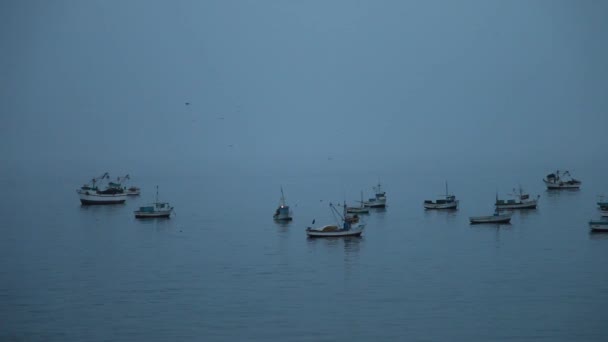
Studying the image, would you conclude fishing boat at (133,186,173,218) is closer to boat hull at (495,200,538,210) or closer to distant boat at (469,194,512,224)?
distant boat at (469,194,512,224)

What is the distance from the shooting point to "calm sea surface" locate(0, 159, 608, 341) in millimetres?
49062

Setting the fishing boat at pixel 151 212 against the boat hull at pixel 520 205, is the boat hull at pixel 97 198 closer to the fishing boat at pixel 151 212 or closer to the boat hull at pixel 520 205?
the fishing boat at pixel 151 212

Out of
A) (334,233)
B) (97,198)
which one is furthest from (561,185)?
(97,198)

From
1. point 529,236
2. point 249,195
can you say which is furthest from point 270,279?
point 249,195

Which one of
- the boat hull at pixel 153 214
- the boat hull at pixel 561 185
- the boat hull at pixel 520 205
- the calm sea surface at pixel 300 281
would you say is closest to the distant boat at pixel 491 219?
the calm sea surface at pixel 300 281

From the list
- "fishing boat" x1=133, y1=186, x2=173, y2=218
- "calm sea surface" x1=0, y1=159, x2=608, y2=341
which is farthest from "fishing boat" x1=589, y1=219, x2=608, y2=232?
"fishing boat" x1=133, y1=186, x2=173, y2=218

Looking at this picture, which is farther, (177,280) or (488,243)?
(488,243)

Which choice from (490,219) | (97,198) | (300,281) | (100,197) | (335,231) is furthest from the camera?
(100,197)

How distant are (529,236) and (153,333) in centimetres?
5801

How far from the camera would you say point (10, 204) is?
15375 centimetres

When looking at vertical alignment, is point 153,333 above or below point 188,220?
below

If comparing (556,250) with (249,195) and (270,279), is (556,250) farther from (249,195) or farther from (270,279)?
(249,195)

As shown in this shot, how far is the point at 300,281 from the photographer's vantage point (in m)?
64.5

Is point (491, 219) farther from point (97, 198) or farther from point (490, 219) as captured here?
point (97, 198)
